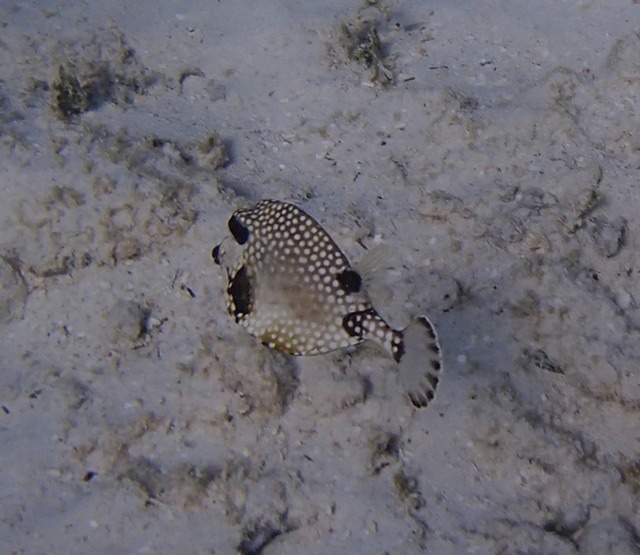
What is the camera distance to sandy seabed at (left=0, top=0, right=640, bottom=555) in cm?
402

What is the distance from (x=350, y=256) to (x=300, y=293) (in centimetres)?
135

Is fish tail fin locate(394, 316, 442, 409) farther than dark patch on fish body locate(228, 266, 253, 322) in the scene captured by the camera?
No

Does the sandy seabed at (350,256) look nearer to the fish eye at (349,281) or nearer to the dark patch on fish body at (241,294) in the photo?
the dark patch on fish body at (241,294)

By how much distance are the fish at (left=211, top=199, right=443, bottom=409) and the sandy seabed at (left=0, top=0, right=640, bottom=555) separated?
65 centimetres

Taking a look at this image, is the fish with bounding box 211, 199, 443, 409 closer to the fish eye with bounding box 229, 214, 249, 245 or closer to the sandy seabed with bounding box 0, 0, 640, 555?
the fish eye with bounding box 229, 214, 249, 245

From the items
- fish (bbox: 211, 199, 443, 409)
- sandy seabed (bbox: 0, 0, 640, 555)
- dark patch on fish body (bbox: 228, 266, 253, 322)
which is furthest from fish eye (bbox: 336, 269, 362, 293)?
sandy seabed (bbox: 0, 0, 640, 555)

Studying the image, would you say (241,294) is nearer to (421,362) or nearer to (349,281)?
(349,281)

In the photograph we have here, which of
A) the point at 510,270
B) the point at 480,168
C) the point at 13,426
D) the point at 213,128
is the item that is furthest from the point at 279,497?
the point at 213,128

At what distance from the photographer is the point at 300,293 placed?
3.63 m

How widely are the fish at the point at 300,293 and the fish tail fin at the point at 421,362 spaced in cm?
4

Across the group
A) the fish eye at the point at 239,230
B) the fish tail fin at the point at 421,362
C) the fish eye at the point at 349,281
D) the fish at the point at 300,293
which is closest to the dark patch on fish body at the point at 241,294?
the fish at the point at 300,293

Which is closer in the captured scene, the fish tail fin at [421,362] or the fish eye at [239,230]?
the fish tail fin at [421,362]

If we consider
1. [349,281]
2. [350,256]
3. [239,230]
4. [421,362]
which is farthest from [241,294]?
[350,256]

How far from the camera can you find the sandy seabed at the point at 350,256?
402 centimetres
